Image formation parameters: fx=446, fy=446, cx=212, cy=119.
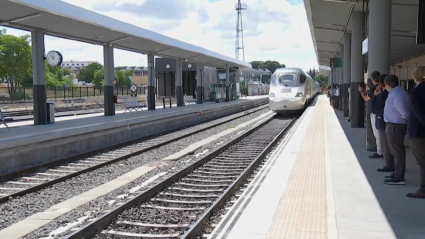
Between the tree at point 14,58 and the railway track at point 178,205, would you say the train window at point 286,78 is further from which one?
the tree at point 14,58

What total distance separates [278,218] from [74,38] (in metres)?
15.4

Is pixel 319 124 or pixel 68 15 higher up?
pixel 68 15

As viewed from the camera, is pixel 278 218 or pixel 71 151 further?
pixel 71 151

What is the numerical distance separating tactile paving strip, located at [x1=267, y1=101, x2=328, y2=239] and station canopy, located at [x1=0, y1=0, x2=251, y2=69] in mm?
8951

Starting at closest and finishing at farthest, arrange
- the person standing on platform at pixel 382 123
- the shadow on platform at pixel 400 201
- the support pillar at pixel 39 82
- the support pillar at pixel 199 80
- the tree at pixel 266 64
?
the shadow on platform at pixel 400 201 < the person standing on platform at pixel 382 123 < the support pillar at pixel 39 82 < the support pillar at pixel 199 80 < the tree at pixel 266 64

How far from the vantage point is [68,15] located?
14461mm

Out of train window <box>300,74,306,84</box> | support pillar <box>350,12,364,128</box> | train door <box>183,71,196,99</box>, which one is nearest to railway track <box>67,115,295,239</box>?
support pillar <box>350,12,364,128</box>

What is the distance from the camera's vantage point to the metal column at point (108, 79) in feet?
71.5

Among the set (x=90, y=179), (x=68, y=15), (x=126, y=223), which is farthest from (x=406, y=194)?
(x=68, y=15)

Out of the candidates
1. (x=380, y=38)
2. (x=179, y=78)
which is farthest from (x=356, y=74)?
(x=179, y=78)

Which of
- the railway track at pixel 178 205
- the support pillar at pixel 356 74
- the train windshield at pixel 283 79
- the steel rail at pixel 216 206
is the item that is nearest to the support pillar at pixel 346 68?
the train windshield at pixel 283 79

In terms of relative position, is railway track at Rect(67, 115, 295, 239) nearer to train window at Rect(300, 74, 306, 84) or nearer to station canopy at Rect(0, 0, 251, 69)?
station canopy at Rect(0, 0, 251, 69)

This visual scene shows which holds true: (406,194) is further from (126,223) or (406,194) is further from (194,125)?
(194,125)

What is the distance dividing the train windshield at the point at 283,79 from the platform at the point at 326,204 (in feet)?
48.3
